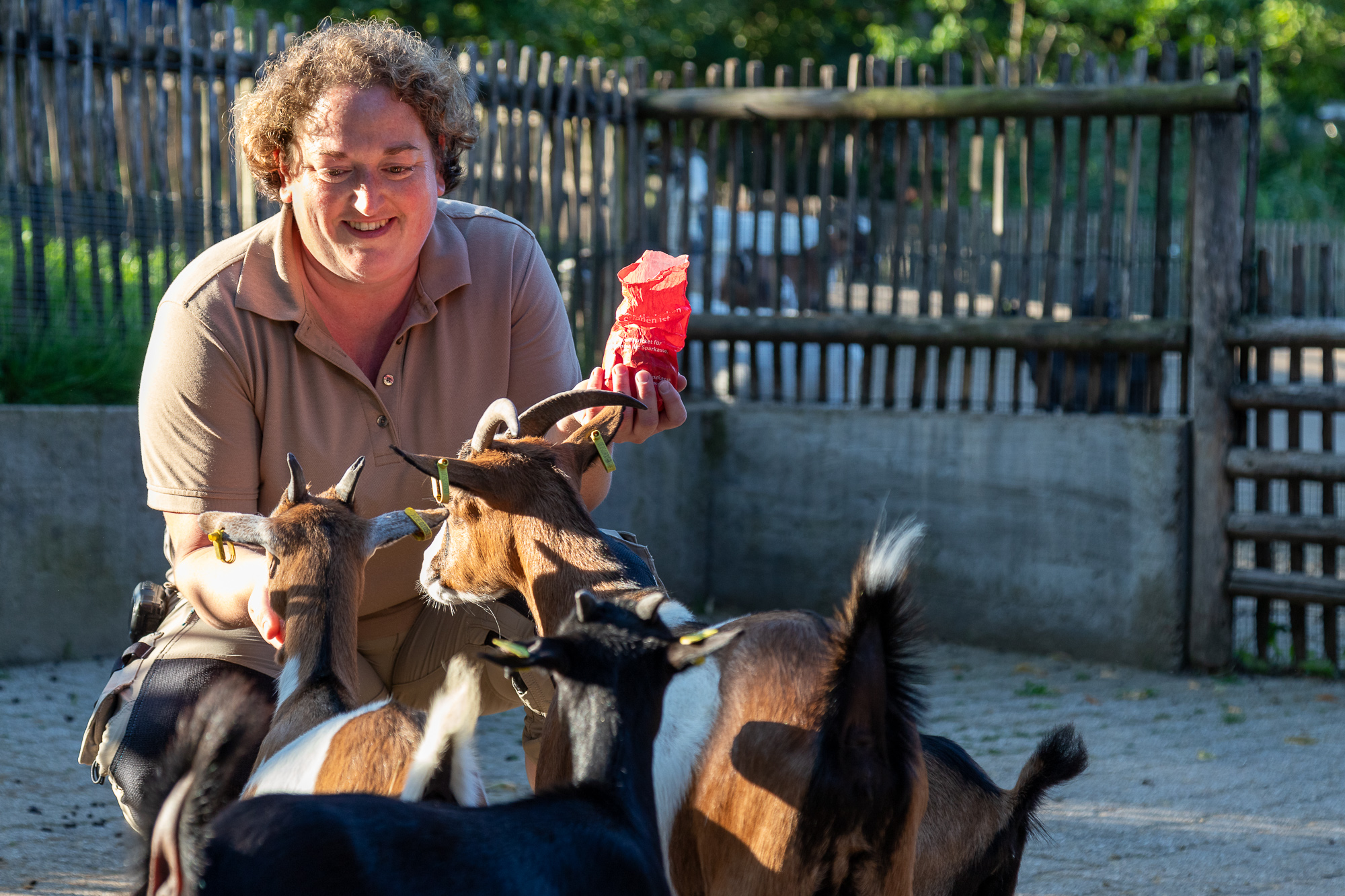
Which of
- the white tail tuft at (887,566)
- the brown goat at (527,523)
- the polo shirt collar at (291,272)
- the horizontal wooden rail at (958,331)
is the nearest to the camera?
the white tail tuft at (887,566)

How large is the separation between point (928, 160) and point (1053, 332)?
1.39 m

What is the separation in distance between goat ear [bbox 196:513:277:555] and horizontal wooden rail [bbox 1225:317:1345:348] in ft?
17.8

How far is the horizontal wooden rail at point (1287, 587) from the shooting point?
686cm

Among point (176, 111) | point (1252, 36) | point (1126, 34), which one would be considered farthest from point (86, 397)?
point (1126, 34)

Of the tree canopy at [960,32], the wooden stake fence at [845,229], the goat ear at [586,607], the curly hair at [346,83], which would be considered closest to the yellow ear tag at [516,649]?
the goat ear at [586,607]

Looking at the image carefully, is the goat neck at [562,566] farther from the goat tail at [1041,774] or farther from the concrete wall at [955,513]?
the concrete wall at [955,513]

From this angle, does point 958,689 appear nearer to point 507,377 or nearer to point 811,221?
point 811,221

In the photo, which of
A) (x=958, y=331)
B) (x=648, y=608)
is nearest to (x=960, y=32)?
(x=958, y=331)

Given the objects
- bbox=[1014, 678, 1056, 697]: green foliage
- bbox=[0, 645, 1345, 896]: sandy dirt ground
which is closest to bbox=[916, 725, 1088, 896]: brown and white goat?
bbox=[0, 645, 1345, 896]: sandy dirt ground

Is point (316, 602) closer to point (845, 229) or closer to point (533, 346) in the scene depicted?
point (533, 346)

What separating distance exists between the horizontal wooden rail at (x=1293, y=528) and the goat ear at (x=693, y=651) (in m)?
5.24

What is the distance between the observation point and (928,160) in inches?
317

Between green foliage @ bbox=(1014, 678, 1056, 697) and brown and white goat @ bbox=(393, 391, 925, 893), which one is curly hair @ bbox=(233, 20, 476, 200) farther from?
green foliage @ bbox=(1014, 678, 1056, 697)

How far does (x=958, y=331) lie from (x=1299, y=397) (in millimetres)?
1799
